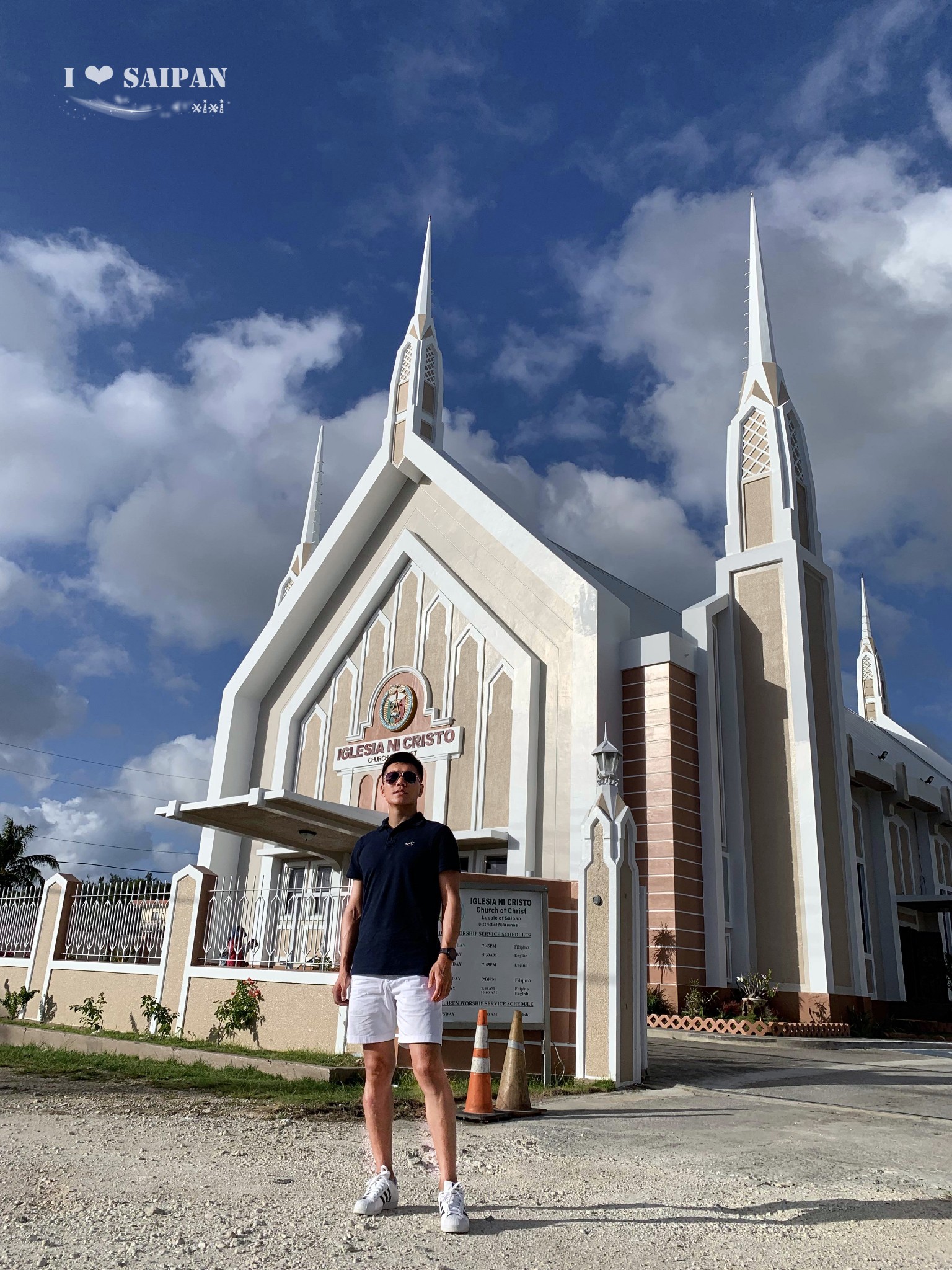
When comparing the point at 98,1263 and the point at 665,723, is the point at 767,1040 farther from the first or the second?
the point at 98,1263

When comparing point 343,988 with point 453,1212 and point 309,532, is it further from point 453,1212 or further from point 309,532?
point 309,532

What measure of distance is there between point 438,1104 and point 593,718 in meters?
13.6

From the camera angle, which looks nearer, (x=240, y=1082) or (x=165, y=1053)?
(x=240, y=1082)

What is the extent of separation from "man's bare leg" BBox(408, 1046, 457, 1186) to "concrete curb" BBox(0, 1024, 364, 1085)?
4.69m

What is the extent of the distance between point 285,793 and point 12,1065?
15.4 feet

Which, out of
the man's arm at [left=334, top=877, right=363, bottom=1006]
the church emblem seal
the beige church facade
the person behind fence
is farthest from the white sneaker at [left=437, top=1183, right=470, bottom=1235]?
the church emblem seal

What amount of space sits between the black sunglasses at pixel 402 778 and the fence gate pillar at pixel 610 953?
5.40m

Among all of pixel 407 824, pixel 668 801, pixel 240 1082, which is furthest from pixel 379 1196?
pixel 668 801

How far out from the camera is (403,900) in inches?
179

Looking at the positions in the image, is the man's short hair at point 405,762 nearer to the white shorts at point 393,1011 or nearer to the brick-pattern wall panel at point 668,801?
the white shorts at point 393,1011

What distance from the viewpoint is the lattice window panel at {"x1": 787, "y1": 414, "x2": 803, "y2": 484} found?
850 inches

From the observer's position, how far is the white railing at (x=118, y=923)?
1416 centimetres

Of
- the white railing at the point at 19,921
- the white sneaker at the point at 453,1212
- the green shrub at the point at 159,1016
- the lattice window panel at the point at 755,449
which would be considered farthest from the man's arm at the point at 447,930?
the lattice window panel at the point at 755,449

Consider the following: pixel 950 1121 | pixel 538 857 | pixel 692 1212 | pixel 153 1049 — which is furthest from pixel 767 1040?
pixel 692 1212
